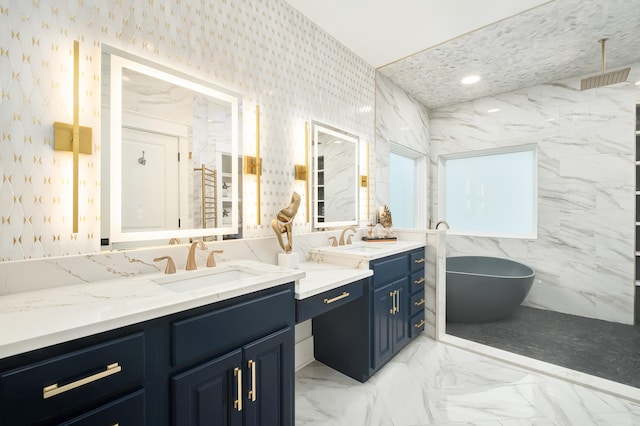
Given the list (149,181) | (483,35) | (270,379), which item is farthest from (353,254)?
(483,35)

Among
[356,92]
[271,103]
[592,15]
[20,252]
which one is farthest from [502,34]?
[20,252]

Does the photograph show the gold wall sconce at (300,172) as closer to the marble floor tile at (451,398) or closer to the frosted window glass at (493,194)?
the marble floor tile at (451,398)

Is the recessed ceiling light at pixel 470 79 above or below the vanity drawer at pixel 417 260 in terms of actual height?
above

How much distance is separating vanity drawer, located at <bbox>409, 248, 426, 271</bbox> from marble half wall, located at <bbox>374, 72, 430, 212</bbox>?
730 millimetres

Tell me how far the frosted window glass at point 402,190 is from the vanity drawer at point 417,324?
1.34m

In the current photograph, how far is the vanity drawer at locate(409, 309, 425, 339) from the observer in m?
2.50

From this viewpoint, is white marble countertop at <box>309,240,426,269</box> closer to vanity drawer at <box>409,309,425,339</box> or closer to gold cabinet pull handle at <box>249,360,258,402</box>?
vanity drawer at <box>409,309,425,339</box>

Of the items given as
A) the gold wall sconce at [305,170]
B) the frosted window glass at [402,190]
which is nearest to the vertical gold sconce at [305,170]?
the gold wall sconce at [305,170]

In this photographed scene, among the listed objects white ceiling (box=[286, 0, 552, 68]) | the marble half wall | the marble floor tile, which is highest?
white ceiling (box=[286, 0, 552, 68])

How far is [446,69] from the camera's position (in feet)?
10.1

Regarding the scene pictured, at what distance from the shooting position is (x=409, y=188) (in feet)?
13.6

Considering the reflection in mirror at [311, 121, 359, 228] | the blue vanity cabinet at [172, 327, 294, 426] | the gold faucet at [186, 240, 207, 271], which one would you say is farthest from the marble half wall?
the blue vanity cabinet at [172, 327, 294, 426]

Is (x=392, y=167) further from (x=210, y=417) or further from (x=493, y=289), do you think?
(x=210, y=417)

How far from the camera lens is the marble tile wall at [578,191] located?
9.82ft
